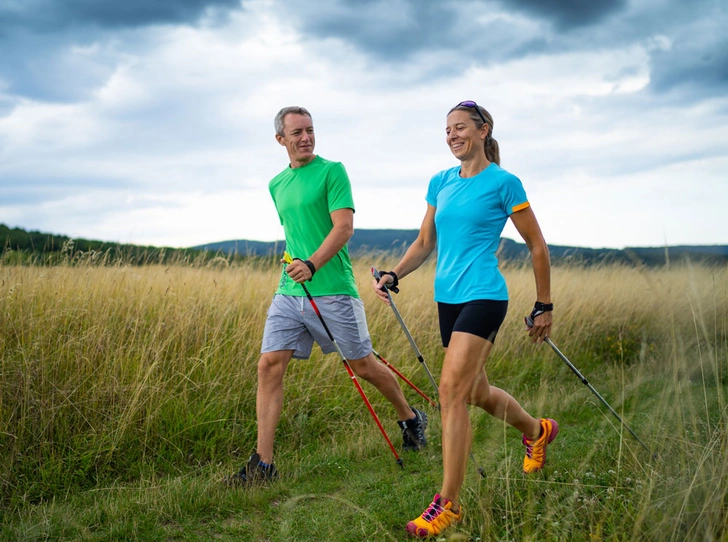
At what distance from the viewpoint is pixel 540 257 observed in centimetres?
385

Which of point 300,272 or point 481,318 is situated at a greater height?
point 300,272

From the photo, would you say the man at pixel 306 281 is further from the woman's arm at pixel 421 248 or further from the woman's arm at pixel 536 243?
the woman's arm at pixel 536 243

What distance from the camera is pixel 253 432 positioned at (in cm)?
566

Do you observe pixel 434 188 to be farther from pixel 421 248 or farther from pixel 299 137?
pixel 299 137

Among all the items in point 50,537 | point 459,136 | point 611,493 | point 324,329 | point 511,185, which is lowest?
point 50,537

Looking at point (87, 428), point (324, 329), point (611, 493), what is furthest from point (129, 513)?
point (611, 493)

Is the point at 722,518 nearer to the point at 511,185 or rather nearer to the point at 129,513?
the point at 511,185

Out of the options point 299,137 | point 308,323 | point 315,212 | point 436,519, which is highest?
point 299,137

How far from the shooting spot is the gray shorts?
4.85 metres

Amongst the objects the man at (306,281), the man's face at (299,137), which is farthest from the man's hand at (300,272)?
the man's face at (299,137)

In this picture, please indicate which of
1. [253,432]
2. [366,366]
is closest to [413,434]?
[366,366]

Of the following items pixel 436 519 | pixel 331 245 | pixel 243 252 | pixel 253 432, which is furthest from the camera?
pixel 243 252

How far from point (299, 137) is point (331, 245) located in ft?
2.90

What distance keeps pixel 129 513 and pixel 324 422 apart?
2219mm
